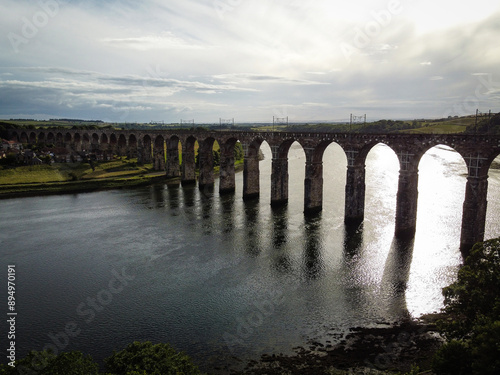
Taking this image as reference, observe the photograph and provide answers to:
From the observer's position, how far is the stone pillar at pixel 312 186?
172 ft

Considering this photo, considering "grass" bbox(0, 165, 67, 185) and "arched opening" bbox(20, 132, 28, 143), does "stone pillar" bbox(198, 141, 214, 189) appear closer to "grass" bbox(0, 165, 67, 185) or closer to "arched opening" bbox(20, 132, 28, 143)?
"grass" bbox(0, 165, 67, 185)

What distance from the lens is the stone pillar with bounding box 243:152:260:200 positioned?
62031 mm

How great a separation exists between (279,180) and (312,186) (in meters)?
6.48

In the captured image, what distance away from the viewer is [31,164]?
296ft

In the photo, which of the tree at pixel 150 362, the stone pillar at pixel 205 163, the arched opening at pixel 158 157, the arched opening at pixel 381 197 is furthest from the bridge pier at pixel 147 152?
the tree at pixel 150 362

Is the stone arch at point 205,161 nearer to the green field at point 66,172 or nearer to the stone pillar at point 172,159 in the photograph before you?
the stone pillar at point 172,159

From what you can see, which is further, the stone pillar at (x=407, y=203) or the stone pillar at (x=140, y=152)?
the stone pillar at (x=140, y=152)

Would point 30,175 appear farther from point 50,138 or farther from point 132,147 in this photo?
point 50,138

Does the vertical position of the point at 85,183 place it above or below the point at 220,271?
above

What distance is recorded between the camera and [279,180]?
5762 cm

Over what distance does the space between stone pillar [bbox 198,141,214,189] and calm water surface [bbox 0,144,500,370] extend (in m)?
13.5

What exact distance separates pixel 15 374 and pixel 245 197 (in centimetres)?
4816

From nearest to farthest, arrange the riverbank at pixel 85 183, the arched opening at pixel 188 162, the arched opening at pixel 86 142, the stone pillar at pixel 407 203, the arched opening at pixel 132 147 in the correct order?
1. the stone pillar at pixel 407 203
2. the riverbank at pixel 85 183
3. the arched opening at pixel 188 162
4. the arched opening at pixel 132 147
5. the arched opening at pixel 86 142

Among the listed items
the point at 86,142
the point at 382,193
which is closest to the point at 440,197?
the point at 382,193
